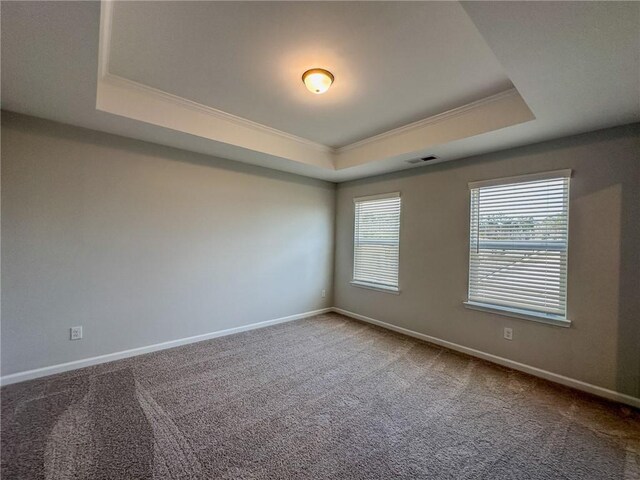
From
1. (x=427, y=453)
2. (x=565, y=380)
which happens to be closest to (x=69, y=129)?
(x=427, y=453)

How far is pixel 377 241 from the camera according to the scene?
14.7 feet

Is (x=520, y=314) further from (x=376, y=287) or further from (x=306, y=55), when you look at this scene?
(x=306, y=55)

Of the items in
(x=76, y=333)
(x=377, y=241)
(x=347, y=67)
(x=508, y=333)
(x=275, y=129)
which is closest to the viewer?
(x=347, y=67)

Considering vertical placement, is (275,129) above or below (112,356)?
above

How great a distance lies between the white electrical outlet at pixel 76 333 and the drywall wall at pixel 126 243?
1.9 inches

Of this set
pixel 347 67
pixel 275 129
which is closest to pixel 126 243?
pixel 275 129

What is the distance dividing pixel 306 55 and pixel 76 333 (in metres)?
3.42

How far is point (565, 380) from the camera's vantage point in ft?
8.70

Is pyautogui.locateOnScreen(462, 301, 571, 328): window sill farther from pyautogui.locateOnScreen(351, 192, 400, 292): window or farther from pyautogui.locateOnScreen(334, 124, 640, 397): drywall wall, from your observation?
pyautogui.locateOnScreen(351, 192, 400, 292): window

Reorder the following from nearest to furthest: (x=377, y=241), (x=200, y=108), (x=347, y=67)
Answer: (x=347, y=67) < (x=200, y=108) < (x=377, y=241)

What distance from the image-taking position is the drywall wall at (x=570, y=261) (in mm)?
2387

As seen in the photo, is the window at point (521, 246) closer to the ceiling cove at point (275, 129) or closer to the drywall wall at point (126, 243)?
the ceiling cove at point (275, 129)

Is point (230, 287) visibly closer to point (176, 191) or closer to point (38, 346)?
point (176, 191)

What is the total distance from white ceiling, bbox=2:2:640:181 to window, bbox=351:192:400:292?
4.04ft
